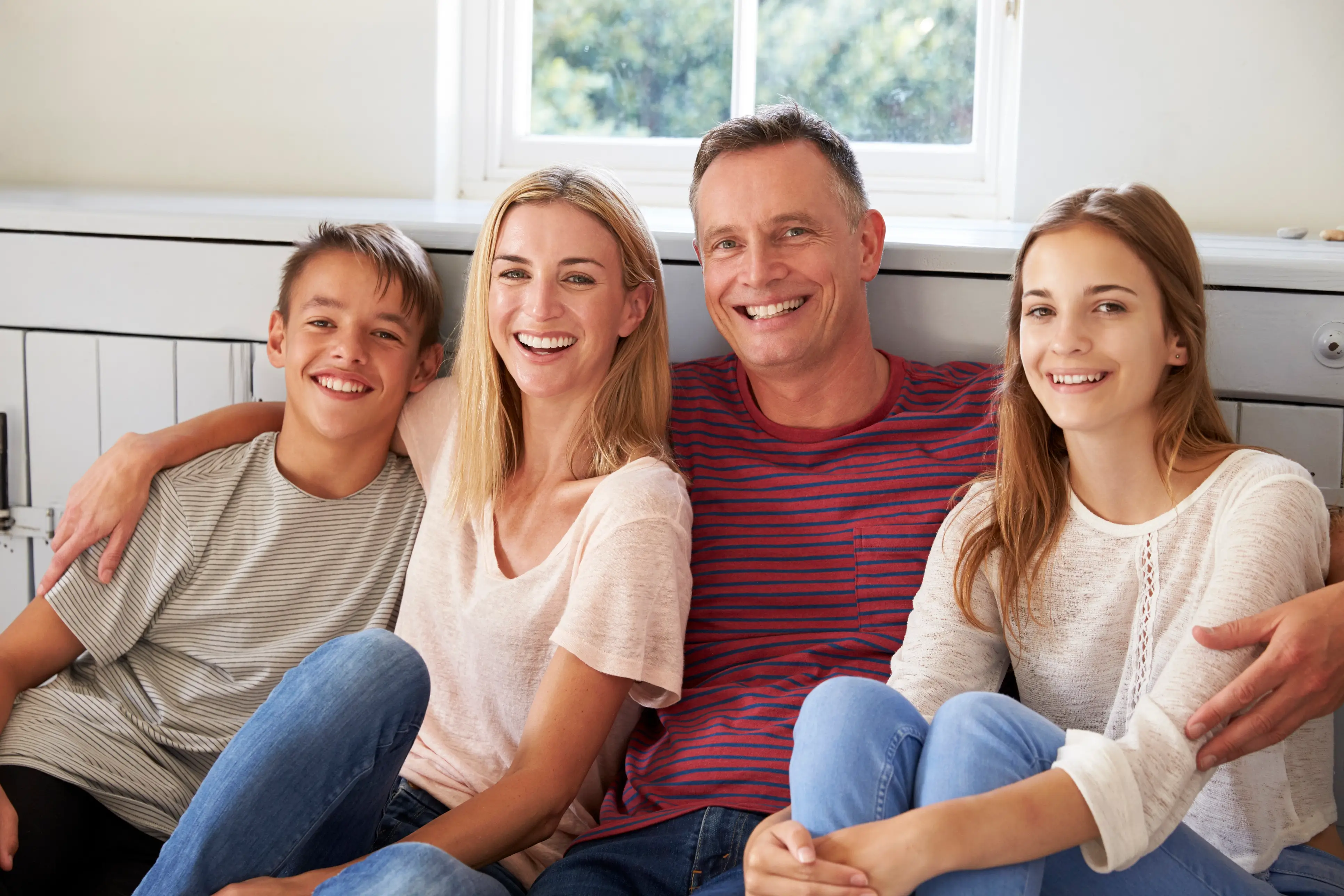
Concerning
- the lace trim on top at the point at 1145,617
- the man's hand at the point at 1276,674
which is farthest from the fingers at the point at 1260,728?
the lace trim on top at the point at 1145,617

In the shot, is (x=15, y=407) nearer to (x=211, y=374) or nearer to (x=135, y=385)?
(x=135, y=385)

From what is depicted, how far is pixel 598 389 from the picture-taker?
129 cm

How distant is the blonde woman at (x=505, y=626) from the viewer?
992 millimetres

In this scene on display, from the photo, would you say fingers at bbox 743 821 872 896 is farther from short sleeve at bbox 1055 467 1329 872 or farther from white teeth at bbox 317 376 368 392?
white teeth at bbox 317 376 368 392

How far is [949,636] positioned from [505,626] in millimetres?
457

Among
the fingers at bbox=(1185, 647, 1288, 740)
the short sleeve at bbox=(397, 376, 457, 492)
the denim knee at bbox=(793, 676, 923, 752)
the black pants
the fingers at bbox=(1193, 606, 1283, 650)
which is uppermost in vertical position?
the short sleeve at bbox=(397, 376, 457, 492)

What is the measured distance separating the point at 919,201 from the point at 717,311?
86cm

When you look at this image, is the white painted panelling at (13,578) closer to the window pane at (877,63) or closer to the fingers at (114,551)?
the fingers at (114,551)

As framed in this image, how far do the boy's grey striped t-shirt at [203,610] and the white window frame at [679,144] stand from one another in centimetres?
88

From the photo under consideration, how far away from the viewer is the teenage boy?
4.07ft

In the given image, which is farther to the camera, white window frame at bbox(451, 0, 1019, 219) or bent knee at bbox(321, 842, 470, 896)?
white window frame at bbox(451, 0, 1019, 219)

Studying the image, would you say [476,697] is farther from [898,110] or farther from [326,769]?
[898,110]

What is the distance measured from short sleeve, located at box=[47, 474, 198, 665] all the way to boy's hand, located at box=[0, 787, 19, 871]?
20 cm

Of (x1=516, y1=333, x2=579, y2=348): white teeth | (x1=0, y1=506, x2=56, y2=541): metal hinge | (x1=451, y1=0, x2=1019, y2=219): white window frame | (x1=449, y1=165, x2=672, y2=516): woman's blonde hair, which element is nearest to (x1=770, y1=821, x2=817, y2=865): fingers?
(x1=449, y1=165, x2=672, y2=516): woman's blonde hair
